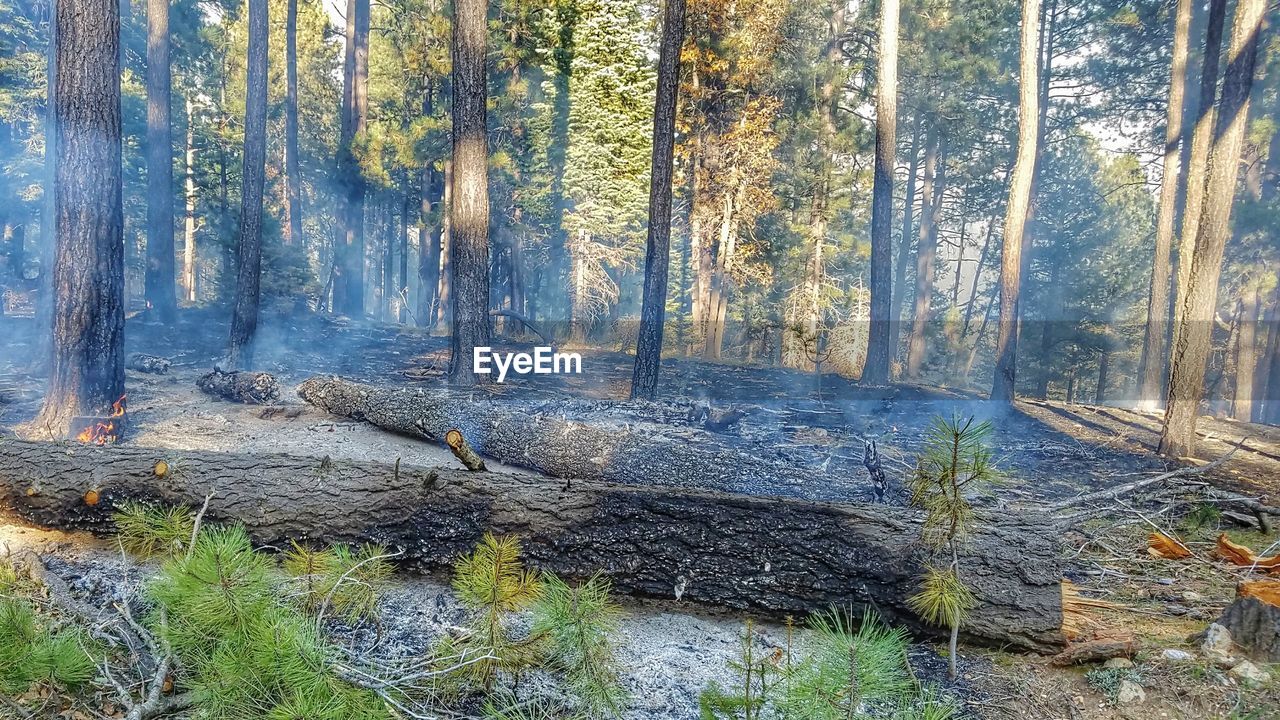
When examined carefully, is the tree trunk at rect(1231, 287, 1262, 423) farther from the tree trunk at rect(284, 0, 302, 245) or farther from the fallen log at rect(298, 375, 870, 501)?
the tree trunk at rect(284, 0, 302, 245)

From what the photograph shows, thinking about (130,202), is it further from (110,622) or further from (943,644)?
(943,644)

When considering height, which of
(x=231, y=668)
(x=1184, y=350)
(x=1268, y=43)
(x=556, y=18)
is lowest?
(x=231, y=668)

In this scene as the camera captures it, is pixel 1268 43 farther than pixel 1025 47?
Yes

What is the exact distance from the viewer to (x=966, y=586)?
289 centimetres

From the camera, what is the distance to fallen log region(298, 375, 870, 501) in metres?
5.34

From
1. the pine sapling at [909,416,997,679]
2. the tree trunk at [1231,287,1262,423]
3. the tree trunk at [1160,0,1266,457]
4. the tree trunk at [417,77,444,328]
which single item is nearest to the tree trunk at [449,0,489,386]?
the pine sapling at [909,416,997,679]

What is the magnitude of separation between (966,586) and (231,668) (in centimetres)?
305

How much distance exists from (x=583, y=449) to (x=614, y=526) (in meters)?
2.55

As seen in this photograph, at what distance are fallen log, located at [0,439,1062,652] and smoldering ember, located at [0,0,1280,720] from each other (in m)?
0.02

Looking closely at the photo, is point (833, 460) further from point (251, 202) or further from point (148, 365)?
point (148, 365)

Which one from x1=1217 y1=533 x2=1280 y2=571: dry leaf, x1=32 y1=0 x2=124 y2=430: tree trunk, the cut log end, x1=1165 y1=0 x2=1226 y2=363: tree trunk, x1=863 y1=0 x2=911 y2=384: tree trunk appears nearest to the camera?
the cut log end

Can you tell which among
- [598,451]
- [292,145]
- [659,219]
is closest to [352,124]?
[292,145]

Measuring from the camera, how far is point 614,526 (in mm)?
3246

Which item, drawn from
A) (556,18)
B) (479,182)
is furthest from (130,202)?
(479,182)
